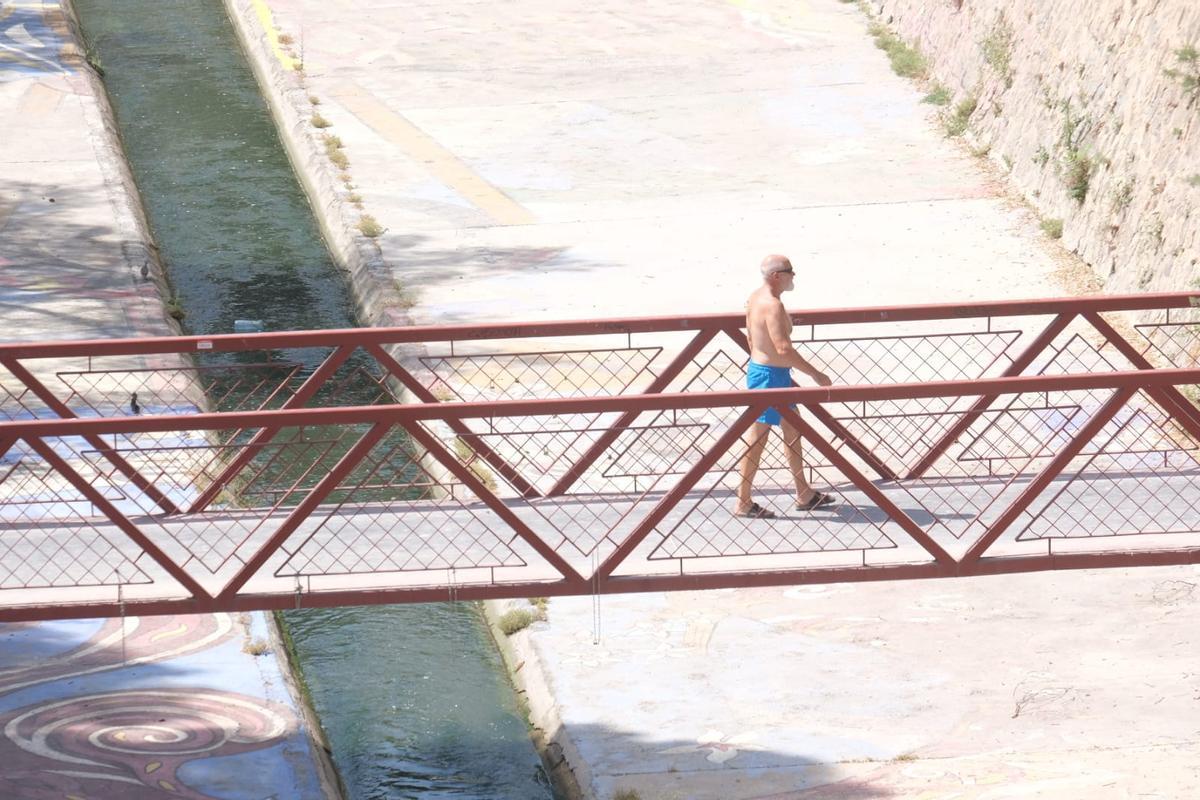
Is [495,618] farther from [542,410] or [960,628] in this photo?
[542,410]

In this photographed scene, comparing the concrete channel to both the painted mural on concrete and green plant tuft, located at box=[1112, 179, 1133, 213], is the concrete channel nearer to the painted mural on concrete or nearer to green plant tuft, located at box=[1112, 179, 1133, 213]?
green plant tuft, located at box=[1112, 179, 1133, 213]

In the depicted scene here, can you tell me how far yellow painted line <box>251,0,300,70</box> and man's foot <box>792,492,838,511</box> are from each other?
53.8 ft

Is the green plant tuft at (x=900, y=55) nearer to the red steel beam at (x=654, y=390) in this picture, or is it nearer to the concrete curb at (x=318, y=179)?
the concrete curb at (x=318, y=179)

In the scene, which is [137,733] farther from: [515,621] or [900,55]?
[900,55]

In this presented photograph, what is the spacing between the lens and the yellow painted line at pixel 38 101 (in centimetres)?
2298

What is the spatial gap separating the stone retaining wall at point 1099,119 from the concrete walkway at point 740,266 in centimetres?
53

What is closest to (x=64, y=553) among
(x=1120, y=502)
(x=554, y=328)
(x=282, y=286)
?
(x=554, y=328)

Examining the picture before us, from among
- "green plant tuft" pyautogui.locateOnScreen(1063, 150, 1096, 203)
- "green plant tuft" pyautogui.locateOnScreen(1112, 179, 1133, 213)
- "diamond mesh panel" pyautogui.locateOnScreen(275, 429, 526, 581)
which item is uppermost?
"diamond mesh panel" pyautogui.locateOnScreen(275, 429, 526, 581)

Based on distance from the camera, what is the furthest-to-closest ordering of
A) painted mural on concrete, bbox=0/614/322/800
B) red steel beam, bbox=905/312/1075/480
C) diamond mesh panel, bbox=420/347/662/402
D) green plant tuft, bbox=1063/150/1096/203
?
green plant tuft, bbox=1063/150/1096/203 → diamond mesh panel, bbox=420/347/662/402 → red steel beam, bbox=905/312/1075/480 → painted mural on concrete, bbox=0/614/322/800

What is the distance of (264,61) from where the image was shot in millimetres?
25609

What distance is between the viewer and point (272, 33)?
85.9 feet

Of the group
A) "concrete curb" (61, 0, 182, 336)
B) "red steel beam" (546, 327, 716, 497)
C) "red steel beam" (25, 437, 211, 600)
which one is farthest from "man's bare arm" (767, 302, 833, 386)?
"concrete curb" (61, 0, 182, 336)

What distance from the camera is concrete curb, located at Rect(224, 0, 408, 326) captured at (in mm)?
17234

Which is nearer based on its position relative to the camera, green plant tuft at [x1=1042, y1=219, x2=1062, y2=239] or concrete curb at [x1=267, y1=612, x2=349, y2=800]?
concrete curb at [x1=267, y1=612, x2=349, y2=800]
